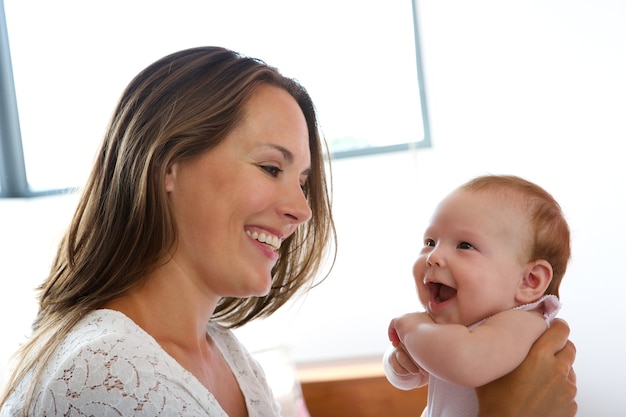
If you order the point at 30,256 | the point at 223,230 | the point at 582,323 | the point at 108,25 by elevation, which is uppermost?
the point at 108,25

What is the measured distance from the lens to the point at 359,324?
4.02 metres

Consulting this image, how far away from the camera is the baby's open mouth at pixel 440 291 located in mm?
1594

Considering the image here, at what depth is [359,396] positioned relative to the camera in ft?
10.8

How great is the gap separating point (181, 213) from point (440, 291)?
603mm

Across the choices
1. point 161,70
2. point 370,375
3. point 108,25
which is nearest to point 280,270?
point 161,70

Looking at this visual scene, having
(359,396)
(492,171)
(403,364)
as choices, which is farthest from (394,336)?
(492,171)

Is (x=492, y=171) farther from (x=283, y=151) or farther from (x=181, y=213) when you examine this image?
(x=181, y=213)

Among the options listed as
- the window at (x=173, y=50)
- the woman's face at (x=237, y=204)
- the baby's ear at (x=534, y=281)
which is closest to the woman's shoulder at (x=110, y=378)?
the woman's face at (x=237, y=204)

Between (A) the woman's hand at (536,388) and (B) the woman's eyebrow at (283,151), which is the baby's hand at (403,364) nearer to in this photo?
(A) the woman's hand at (536,388)

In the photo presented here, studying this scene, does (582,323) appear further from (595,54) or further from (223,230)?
(223,230)

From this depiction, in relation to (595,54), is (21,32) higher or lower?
higher

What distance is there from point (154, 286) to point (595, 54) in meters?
2.97

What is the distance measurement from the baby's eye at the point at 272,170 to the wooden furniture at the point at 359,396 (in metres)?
1.88

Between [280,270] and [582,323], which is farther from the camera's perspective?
[582,323]
